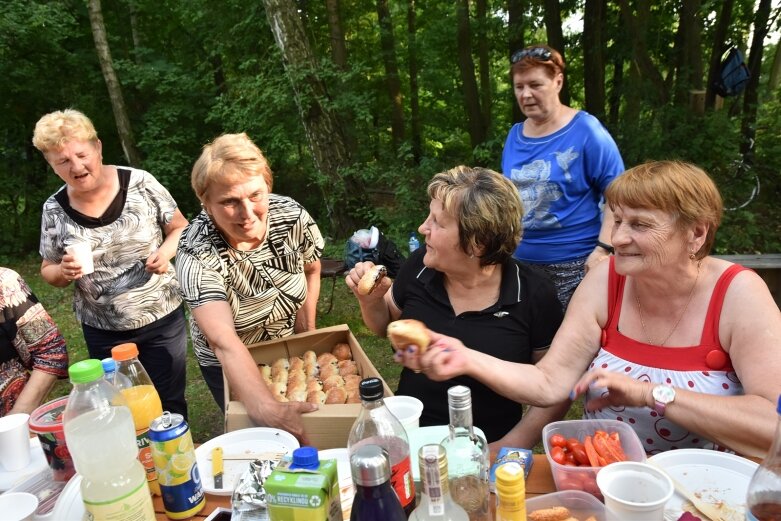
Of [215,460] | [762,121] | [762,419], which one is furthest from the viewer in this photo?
[762,121]

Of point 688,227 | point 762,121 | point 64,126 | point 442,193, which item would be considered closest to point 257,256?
point 442,193

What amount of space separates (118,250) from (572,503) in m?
2.64

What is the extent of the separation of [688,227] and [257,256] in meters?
1.71

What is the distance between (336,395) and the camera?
2176 millimetres

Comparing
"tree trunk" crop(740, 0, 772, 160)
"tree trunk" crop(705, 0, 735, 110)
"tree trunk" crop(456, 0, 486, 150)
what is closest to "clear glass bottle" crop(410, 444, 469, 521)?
"tree trunk" crop(740, 0, 772, 160)

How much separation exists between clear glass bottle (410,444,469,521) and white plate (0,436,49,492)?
136 cm

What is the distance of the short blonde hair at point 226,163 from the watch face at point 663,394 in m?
1.67

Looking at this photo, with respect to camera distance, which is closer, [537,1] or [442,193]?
[442,193]

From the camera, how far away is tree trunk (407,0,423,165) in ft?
37.2

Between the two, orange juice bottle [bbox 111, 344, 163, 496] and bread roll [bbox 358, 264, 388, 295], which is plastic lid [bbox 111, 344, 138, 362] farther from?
bread roll [bbox 358, 264, 388, 295]

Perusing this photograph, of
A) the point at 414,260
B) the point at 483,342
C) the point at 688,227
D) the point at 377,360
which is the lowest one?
the point at 377,360

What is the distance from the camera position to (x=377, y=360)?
17.7 ft

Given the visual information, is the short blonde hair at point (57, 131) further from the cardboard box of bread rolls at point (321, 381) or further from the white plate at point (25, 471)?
the white plate at point (25, 471)

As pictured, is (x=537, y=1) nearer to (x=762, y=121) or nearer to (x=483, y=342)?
(x=762, y=121)
